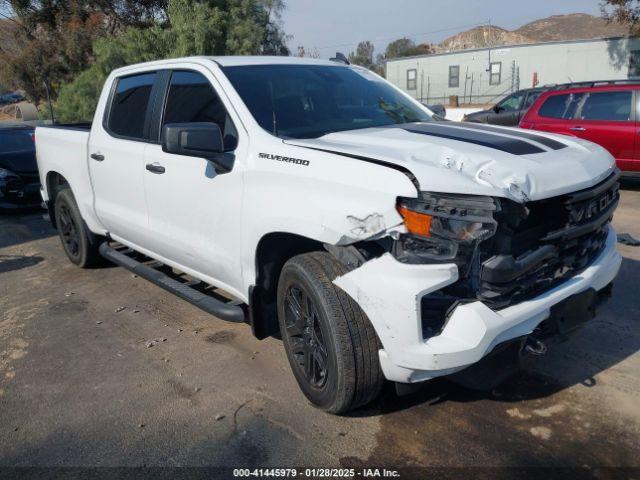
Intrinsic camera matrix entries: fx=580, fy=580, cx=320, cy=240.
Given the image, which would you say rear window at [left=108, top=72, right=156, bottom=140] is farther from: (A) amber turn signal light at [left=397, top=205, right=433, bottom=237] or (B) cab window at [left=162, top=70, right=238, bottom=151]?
(A) amber turn signal light at [left=397, top=205, right=433, bottom=237]

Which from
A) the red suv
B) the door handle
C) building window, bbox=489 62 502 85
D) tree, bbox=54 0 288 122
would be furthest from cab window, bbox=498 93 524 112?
building window, bbox=489 62 502 85

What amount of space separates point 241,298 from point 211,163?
86 cm

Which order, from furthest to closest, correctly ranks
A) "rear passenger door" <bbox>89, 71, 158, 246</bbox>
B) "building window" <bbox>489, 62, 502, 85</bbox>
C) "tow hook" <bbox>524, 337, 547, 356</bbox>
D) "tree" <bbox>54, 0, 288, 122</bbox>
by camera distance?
1. "building window" <bbox>489, 62, 502, 85</bbox>
2. "tree" <bbox>54, 0, 288, 122</bbox>
3. "rear passenger door" <bbox>89, 71, 158, 246</bbox>
4. "tow hook" <bbox>524, 337, 547, 356</bbox>

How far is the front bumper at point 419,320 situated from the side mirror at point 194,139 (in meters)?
1.17

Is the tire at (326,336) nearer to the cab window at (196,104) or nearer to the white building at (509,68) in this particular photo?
the cab window at (196,104)

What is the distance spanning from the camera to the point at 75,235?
19.8ft

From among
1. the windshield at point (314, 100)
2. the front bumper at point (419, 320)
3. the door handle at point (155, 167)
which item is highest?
the windshield at point (314, 100)

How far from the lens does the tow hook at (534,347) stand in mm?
2773

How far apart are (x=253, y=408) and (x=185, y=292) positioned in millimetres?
1089

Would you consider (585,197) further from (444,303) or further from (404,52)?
(404,52)

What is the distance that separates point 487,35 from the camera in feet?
305

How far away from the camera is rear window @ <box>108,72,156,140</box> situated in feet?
14.8

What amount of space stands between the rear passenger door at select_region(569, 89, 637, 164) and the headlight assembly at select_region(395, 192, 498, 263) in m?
7.65

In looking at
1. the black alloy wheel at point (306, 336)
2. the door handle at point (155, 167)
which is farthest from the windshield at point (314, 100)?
the black alloy wheel at point (306, 336)
